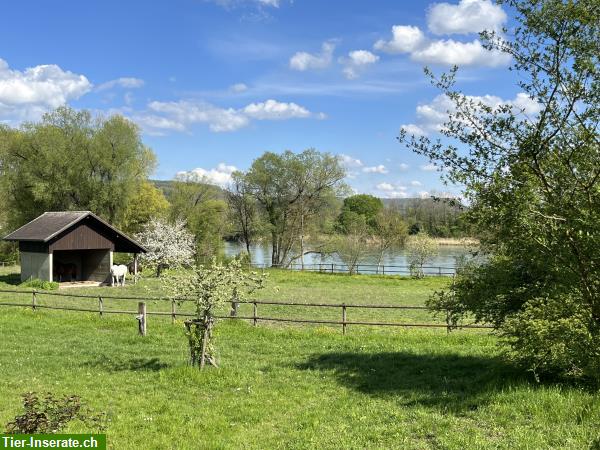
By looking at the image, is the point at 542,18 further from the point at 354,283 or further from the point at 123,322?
the point at 354,283

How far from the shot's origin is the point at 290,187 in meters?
56.1

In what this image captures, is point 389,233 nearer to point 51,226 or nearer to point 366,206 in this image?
point 51,226

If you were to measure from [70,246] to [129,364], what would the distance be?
985 inches

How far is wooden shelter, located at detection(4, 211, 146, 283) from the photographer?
3341 centimetres

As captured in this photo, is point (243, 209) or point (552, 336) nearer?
point (552, 336)

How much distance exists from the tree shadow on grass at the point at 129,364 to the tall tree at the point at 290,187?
43670 mm

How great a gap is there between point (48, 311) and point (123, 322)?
5.01 meters

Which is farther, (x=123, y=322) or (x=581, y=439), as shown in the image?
(x=123, y=322)

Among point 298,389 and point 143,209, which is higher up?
point 143,209

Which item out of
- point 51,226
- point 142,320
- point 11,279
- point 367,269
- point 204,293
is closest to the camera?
point 204,293

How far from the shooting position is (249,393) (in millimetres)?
9539

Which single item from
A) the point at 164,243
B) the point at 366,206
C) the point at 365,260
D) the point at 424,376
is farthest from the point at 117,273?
the point at 366,206

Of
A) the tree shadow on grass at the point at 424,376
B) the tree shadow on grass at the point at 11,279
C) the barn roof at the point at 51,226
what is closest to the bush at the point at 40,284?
the tree shadow on grass at the point at 11,279

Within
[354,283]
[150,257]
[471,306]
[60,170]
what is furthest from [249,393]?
[60,170]
